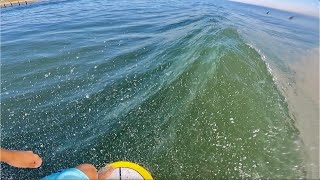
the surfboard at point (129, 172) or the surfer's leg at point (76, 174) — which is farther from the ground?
the surfer's leg at point (76, 174)

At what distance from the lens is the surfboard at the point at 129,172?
17.0ft

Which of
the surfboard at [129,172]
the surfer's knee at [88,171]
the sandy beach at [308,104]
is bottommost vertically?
the sandy beach at [308,104]

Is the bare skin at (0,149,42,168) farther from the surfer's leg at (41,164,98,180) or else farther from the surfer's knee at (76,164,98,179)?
the surfer's knee at (76,164,98,179)

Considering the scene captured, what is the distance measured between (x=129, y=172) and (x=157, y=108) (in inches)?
92.9

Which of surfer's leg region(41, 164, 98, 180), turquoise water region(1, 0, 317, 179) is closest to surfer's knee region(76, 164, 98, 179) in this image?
surfer's leg region(41, 164, 98, 180)

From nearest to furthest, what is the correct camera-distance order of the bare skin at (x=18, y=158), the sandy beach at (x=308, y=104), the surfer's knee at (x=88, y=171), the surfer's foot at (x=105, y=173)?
the bare skin at (x=18, y=158) < the surfer's knee at (x=88, y=171) < the surfer's foot at (x=105, y=173) < the sandy beach at (x=308, y=104)

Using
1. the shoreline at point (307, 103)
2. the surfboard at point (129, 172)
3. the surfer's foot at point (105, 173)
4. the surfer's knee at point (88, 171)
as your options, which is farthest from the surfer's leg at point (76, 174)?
the shoreline at point (307, 103)

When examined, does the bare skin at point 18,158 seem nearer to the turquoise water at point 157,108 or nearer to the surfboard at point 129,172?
the surfboard at point 129,172

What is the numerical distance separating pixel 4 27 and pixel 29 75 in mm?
12076

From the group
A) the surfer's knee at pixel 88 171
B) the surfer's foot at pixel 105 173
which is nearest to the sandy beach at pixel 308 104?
the surfer's foot at pixel 105 173

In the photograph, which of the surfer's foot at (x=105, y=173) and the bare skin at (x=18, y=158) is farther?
the surfer's foot at (x=105, y=173)

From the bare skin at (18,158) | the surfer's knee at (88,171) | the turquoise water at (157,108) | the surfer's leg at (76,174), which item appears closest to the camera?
the bare skin at (18,158)

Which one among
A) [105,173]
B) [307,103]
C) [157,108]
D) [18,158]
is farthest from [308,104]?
[18,158]

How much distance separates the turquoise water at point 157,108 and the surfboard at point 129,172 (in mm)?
400
